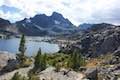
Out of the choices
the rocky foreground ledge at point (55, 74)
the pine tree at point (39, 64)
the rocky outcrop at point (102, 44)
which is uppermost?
the rocky outcrop at point (102, 44)

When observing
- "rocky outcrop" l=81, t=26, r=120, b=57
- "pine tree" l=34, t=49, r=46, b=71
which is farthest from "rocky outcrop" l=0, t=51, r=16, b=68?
"rocky outcrop" l=81, t=26, r=120, b=57

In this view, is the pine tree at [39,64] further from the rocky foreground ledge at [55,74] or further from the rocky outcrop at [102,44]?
the rocky outcrop at [102,44]

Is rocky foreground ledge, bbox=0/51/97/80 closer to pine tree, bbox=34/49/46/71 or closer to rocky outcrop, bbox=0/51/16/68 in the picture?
pine tree, bbox=34/49/46/71

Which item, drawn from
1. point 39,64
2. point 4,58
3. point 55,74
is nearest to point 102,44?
point 4,58

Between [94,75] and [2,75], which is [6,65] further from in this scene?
[94,75]

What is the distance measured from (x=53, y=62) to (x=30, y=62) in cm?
922

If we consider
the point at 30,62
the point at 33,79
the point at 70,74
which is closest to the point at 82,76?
the point at 70,74

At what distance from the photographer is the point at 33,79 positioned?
80.9 meters

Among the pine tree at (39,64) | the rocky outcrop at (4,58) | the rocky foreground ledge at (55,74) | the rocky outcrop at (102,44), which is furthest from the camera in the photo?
the rocky outcrop at (102,44)

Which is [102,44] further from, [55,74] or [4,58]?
[55,74]

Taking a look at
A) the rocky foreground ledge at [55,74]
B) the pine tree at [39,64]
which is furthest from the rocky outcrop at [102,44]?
the rocky foreground ledge at [55,74]

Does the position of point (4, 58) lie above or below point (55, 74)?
above

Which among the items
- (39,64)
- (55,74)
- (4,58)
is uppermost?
(4,58)

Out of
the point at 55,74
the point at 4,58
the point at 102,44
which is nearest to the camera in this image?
the point at 55,74
